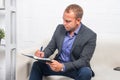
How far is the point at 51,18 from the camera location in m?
2.63

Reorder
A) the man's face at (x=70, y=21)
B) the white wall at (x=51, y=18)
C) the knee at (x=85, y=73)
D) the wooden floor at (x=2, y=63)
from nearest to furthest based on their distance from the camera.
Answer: the knee at (x=85, y=73)
the man's face at (x=70, y=21)
the white wall at (x=51, y=18)
the wooden floor at (x=2, y=63)

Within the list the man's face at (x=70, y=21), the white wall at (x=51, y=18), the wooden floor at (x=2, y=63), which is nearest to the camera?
the man's face at (x=70, y=21)

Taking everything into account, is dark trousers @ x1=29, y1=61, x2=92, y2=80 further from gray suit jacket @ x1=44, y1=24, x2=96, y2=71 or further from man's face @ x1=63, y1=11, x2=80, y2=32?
man's face @ x1=63, y1=11, x2=80, y2=32

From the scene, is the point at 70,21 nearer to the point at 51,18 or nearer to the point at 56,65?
the point at 56,65

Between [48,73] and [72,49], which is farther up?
[72,49]

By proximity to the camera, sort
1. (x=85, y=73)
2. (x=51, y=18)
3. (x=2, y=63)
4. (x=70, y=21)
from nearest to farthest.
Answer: (x=85, y=73)
(x=70, y=21)
(x=51, y=18)
(x=2, y=63)

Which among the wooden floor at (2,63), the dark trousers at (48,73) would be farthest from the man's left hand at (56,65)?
the wooden floor at (2,63)

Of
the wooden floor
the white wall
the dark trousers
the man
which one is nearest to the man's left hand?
the man

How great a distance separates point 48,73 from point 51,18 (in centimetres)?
88

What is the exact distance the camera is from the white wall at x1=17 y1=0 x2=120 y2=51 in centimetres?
248

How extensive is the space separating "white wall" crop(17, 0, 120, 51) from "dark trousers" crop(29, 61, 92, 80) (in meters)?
0.62

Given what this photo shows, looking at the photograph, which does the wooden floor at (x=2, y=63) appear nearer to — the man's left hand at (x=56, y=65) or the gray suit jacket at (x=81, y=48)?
the gray suit jacket at (x=81, y=48)

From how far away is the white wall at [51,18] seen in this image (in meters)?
2.48

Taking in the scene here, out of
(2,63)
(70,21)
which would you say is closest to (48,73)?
(70,21)
